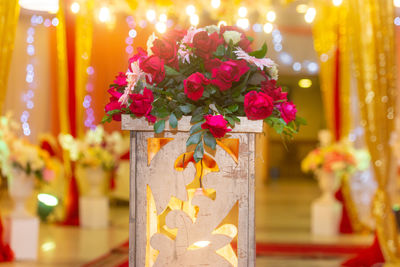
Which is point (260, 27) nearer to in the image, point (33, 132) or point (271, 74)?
point (33, 132)

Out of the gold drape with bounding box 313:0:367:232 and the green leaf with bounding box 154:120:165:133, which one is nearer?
the green leaf with bounding box 154:120:165:133

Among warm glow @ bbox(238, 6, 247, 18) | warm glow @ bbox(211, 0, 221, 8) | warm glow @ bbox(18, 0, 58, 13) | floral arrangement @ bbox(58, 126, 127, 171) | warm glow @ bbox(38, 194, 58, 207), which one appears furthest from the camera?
warm glow @ bbox(18, 0, 58, 13)

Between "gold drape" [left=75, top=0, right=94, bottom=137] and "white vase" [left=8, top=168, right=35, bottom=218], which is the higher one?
"gold drape" [left=75, top=0, right=94, bottom=137]

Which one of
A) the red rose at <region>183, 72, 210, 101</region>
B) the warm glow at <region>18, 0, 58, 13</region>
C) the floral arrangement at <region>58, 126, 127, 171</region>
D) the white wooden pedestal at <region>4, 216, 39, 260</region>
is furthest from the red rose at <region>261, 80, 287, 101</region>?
the warm glow at <region>18, 0, 58, 13</region>

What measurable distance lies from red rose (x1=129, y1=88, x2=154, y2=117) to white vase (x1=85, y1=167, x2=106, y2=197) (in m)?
5.39

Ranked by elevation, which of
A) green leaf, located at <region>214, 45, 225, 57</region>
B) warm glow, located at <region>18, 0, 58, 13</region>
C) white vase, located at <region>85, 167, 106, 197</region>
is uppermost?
warm glow, located at <region>18, 0, 58, 13</region>

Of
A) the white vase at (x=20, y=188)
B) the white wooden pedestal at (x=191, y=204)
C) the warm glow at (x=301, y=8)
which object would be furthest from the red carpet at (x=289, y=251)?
the warm glow at (x=301, y=8)

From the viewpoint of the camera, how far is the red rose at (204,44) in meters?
1.98

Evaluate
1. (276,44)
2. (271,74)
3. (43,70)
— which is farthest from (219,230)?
(276,44)

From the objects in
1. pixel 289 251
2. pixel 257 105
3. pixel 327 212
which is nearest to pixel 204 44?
pixel 257 105

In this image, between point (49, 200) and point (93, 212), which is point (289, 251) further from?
point (49, 200)

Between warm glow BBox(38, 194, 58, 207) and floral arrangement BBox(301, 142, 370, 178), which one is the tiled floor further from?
floral arrangement BBox(301, 142, 370, 178)

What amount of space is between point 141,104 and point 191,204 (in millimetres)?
393

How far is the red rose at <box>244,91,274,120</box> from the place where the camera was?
1908mm
